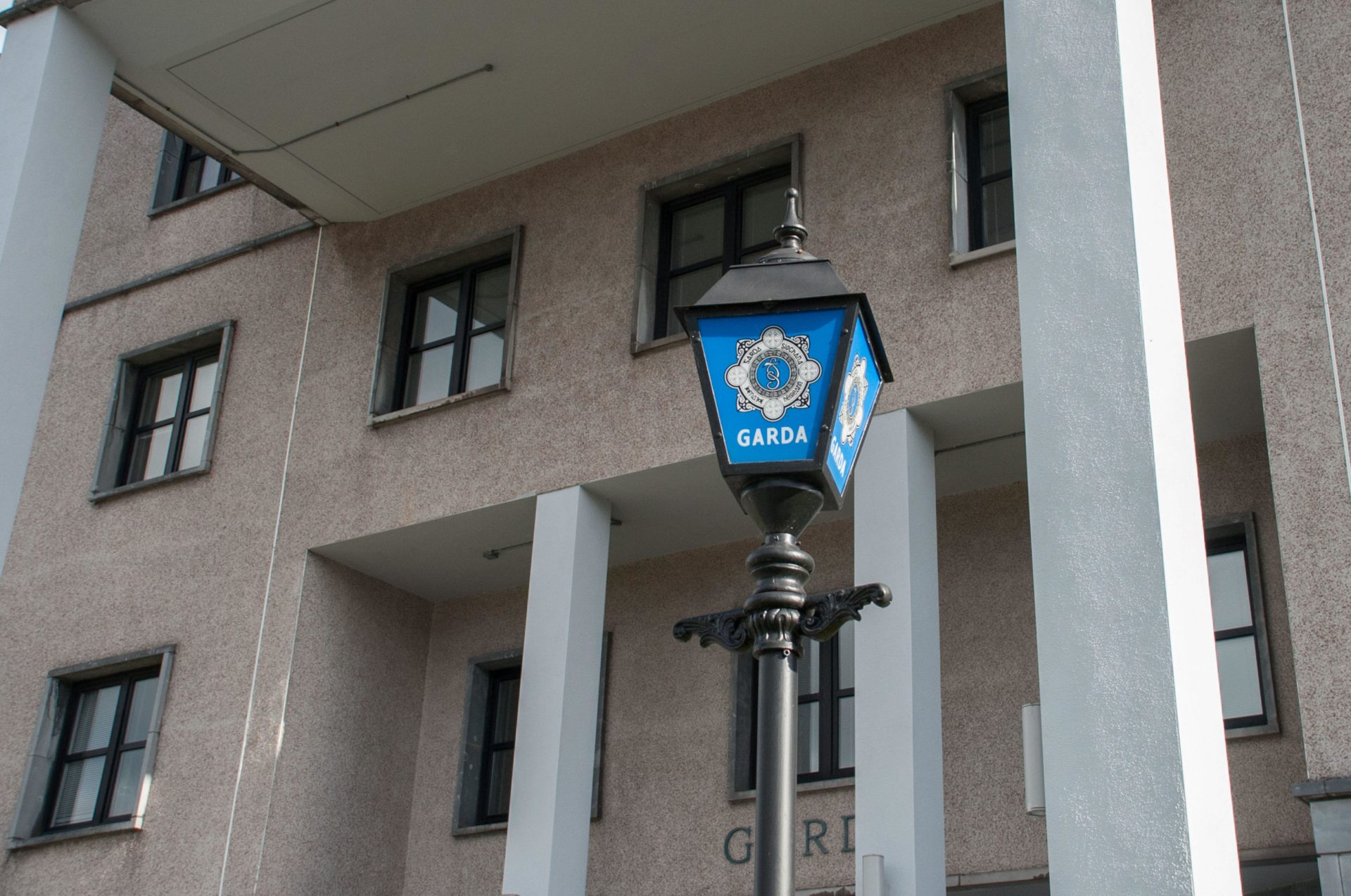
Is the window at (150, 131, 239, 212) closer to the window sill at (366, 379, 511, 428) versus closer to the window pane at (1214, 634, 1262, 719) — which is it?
the window sill at (366, 379, 511, 428)

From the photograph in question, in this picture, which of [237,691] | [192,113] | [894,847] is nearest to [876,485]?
[894,847]

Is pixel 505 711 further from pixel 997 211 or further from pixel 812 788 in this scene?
pixel 997 211

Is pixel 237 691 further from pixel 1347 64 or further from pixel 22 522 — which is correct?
pixel 1347 64

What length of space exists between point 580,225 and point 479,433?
2.00 meters

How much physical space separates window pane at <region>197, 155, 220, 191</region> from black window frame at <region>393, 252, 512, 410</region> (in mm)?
3482

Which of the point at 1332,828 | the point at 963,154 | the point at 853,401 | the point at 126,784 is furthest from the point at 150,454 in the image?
the point at 853,401

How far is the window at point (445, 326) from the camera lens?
44.6 ft

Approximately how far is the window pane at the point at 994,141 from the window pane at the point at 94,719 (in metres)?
9.00

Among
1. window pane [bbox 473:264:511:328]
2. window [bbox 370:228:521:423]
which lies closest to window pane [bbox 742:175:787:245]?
window [bbox 370:228:521:423]

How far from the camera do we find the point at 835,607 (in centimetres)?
417

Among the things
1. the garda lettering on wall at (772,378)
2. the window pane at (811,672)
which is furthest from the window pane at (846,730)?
the garda lettering on wall at (772,378)

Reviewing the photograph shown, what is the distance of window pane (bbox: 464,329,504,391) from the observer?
13.4 metres

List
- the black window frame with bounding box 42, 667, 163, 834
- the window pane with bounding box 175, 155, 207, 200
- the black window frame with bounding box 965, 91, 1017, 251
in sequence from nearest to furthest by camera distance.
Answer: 1. the black window frame with bounding box 965, 91, 1017, 251
2. the black window frame with bounding box 42, 667, 163, 834
3. the window pane with bounding box 175, 155, 207, 200

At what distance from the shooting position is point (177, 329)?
1551 cm
